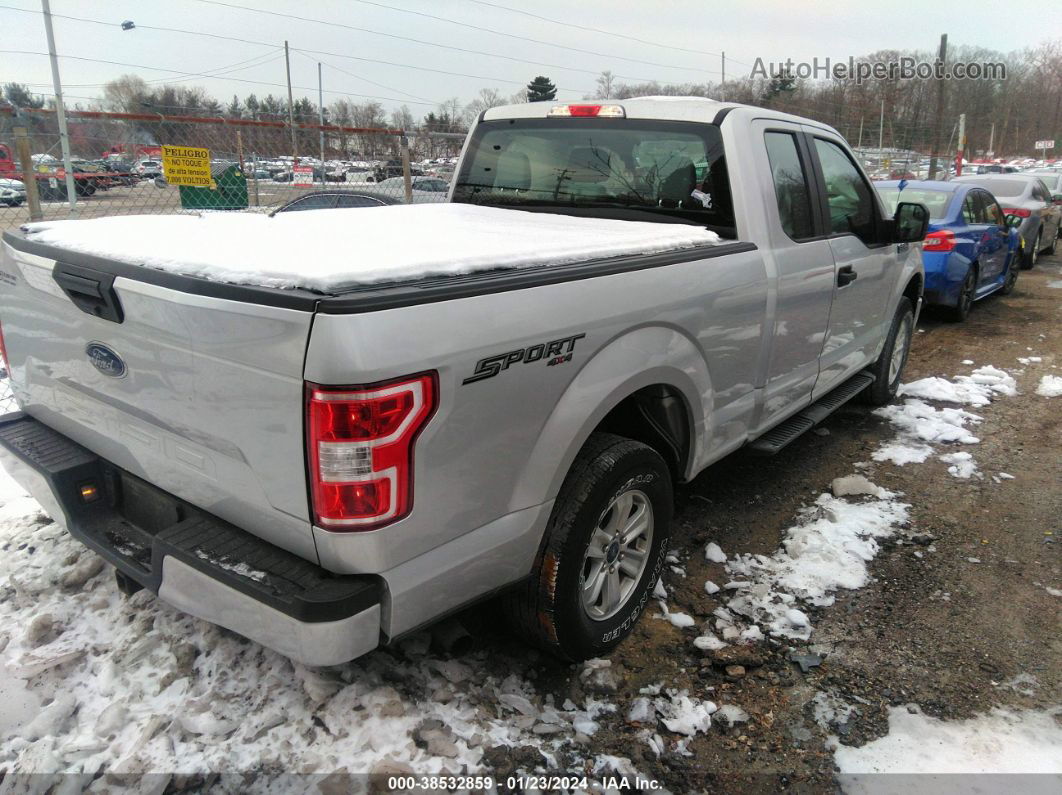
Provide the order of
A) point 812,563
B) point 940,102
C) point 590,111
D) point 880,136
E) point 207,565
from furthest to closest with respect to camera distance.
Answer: point 880,136 → point 940,102 → point 590,111 → point 812,563 → point 207,565

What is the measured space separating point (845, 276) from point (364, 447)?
129 inches

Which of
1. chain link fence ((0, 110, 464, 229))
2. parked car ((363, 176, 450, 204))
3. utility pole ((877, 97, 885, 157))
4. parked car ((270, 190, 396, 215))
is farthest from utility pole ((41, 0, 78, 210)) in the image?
utility pole ((877, 97, 885, 157))

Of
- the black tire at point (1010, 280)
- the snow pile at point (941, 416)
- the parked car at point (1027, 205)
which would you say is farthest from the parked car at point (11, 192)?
A: the parked car at point (1027, 205)

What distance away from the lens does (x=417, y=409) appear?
1834mm

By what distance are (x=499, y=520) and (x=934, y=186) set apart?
9136 millimetres

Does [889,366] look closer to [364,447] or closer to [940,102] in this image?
[364,447]

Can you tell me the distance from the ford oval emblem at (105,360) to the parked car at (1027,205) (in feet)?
42.9

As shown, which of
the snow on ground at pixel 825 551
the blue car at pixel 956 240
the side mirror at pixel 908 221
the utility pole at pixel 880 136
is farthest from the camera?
the utility pole at pixel 880 136

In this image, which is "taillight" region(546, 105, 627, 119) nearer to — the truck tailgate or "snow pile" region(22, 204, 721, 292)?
"snow pile" region(22, 204, 721, 292)

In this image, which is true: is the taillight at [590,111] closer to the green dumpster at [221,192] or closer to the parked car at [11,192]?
the green dumpster at [221,192]

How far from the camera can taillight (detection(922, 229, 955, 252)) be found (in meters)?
8.45

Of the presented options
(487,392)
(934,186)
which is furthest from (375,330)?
(934,186)

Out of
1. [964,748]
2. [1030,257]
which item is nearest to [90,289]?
[964,748]

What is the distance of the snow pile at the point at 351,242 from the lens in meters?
2.00
